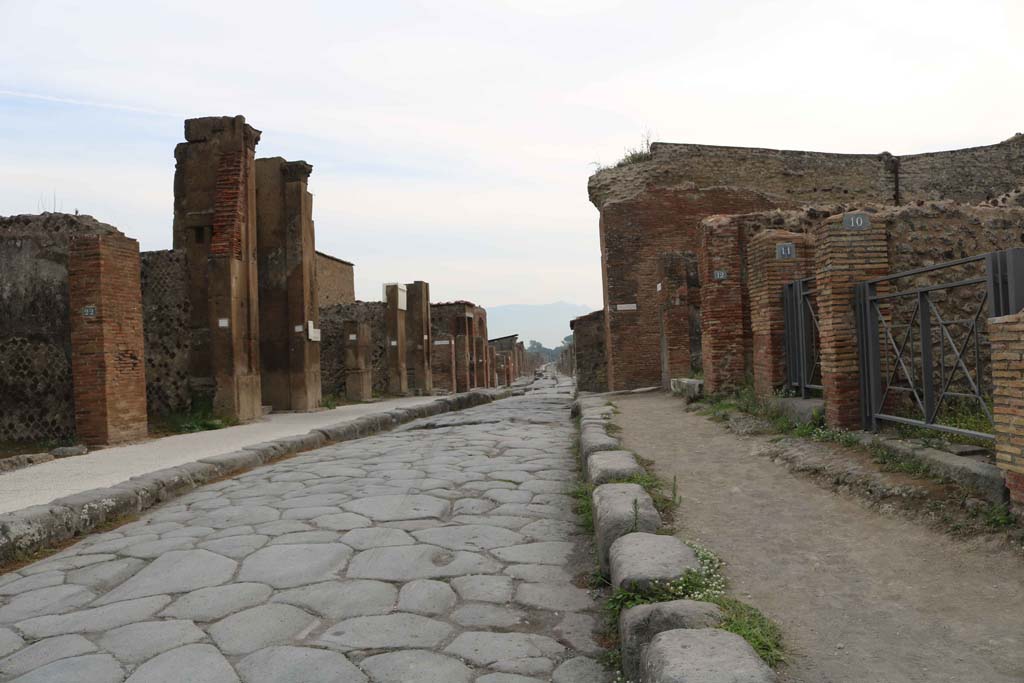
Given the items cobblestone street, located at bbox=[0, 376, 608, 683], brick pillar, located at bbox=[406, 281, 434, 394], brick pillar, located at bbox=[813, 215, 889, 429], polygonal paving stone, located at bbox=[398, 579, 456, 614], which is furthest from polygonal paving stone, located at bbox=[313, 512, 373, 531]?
brick pillar, located at bbox=[406, 281, 434, 394]

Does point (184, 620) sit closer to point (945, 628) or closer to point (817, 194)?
point (945, 628)

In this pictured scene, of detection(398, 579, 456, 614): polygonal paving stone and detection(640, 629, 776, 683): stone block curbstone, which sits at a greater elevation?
detection(640, 629, 776, 683): stone block curbstone

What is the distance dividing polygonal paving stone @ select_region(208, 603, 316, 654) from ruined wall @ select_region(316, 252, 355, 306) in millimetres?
23943

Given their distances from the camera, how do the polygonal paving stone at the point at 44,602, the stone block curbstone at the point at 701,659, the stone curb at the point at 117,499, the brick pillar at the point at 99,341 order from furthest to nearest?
the brick pillar at the point at 99,341
the stone curb at the point at 117,499
the polygonal paving stone at the point at 44,602
the stone block curbstone at the point at 701,659

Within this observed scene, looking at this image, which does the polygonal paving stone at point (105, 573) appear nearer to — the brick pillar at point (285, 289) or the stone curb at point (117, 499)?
the stone curb at point (117, 499)

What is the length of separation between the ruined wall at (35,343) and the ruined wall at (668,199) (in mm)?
11218

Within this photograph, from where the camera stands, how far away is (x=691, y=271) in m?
13.9

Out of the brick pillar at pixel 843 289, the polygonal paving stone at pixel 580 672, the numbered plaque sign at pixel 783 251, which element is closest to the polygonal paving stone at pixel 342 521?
the polygonal paving stone at pixel 580 672

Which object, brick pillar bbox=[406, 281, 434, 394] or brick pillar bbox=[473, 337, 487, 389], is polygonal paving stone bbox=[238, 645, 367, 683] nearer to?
brick pillar bbox=[406, 281, 434, 394]

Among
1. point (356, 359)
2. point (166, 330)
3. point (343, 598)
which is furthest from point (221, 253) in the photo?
point (343, 598)

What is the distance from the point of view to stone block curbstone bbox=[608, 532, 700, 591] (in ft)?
8.85

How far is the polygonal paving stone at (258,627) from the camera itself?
261 cm

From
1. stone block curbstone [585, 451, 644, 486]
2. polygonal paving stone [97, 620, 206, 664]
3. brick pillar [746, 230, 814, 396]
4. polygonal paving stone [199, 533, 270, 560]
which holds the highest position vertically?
brick pillar [746, 230, 814, 396]

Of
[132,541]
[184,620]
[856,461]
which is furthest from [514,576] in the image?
[856,461]
